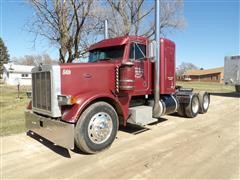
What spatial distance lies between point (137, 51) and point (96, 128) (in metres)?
2.58

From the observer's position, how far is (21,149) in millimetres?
5109

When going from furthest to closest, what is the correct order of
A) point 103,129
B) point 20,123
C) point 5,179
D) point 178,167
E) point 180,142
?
point 20,123 → point 180,142 → point 103,129 → point 178,167 → point 5,179

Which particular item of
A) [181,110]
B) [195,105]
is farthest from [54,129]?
[195,105]

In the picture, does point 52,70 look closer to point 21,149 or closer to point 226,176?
point 21,149

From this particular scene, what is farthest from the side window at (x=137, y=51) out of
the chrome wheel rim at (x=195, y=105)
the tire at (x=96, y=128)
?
the chrome wheel rim at (x=195, y=105)

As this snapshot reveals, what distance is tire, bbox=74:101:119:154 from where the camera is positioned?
15.4 feet

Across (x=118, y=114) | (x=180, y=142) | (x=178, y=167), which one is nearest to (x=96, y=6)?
(x=118, y=114)

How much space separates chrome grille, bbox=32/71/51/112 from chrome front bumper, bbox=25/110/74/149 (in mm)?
259

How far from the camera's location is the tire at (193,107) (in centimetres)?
862

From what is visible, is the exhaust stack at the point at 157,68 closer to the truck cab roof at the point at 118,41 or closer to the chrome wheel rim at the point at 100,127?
the truck cab roof at the point at 118,41

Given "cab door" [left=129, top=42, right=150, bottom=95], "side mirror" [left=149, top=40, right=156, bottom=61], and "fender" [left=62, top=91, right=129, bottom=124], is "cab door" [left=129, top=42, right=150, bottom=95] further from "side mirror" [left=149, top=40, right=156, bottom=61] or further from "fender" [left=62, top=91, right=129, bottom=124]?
"fender" [left=62, top=91, right=129, bottom=124]

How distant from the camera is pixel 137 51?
254 inches

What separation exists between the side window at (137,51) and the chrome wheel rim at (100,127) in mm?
1947

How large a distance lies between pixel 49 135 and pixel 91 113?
98 centimetres
